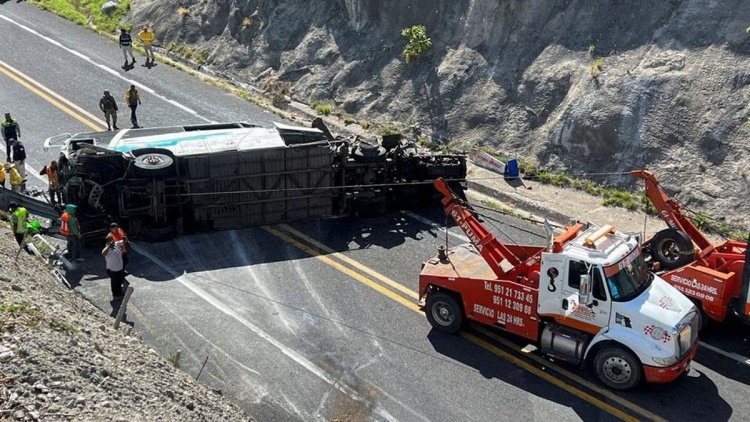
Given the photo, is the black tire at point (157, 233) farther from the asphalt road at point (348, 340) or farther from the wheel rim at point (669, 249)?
the wheel rim at point (669, 249)

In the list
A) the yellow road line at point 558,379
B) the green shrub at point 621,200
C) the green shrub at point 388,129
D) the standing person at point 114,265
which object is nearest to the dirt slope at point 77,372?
the standing person at point 114,265

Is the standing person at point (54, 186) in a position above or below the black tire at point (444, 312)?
above

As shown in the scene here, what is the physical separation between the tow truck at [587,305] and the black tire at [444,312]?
0.06 ft

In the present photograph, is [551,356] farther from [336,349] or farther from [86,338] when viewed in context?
[86,338]

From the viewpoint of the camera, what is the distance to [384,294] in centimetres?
1566

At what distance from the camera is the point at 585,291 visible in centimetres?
1265

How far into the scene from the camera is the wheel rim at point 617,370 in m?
12.6

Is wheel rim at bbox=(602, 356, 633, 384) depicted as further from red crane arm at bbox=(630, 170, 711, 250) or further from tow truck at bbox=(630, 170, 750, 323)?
red crane arm at bbox=(630, 170, 711, 250)

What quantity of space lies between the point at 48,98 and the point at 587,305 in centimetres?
1876

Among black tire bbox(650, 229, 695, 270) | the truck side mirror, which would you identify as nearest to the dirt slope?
the truck side mirror

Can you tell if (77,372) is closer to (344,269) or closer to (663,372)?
(344,269)

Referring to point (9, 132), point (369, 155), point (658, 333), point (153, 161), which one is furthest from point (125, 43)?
point (658, 333)

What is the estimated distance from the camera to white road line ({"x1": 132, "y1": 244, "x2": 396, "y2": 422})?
12633 millimetres

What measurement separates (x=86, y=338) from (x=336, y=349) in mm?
4213
